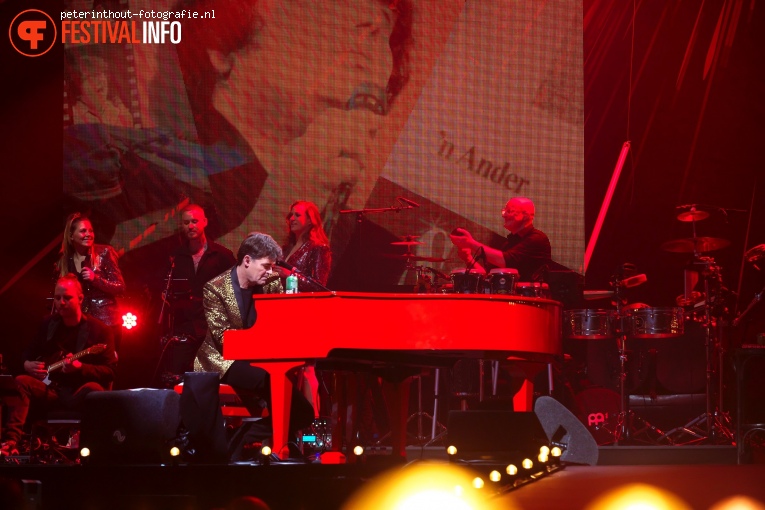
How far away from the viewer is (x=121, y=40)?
8.24 m

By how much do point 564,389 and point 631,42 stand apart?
3.17 meters

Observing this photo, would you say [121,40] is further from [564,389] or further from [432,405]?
[564,389]

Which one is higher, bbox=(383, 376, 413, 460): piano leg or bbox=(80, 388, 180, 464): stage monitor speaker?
bbox=(383, 376, 413, 460): piano leg

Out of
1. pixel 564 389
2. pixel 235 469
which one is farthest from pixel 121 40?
pixel 235 469

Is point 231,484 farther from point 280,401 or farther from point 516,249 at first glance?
point 516,249

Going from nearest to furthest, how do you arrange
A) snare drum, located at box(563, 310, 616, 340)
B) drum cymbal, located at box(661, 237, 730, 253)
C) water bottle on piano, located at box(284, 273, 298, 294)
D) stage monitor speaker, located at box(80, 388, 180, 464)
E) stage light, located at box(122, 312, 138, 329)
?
stage monitor speaker, located at box(80, 388, 180, 464) → water bottle on piano, located at box(284, 273, 298, 294) → snare drum, located at box(563, 310, 616, 340) → drum cymbal, located at box(661, 237, 730, 253) → stage light, located at box(122, 312, 138, 329)

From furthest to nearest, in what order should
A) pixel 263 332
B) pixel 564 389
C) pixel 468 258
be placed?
pixel 564 389 → pixel 468 258 → pixel 263 332

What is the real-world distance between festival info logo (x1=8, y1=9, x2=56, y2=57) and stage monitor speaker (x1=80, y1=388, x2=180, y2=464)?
501 centimetres

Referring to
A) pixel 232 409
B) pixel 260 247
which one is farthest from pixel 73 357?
pixel 260 247

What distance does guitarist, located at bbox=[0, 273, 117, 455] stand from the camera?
667 centimetres

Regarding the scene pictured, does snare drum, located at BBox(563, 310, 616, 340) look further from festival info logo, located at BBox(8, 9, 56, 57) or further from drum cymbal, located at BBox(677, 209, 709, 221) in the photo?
festival info logo, located at BBox(8, 9, 56, 57)

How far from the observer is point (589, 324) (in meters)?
7.25

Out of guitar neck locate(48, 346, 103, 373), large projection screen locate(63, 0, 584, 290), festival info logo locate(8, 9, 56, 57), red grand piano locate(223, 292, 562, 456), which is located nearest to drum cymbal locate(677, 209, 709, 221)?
large projection screen locate(63, 0, 584, 290)

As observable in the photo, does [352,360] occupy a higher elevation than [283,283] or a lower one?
lower
